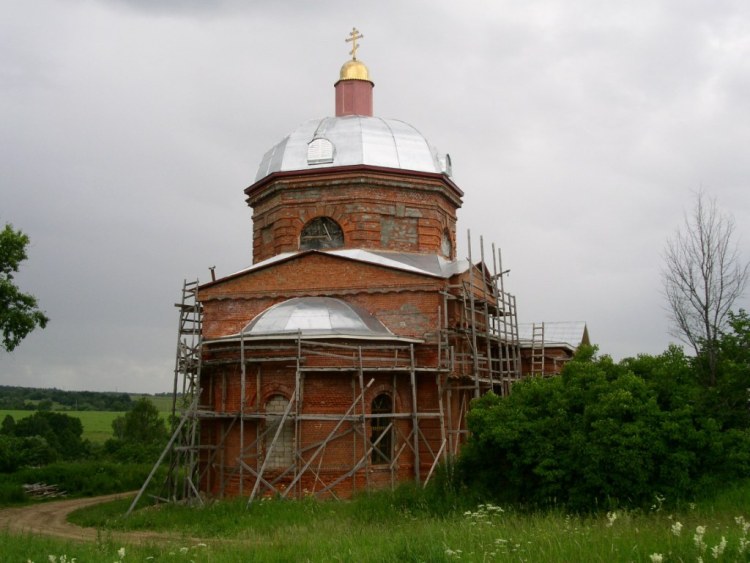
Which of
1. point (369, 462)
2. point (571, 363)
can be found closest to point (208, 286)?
point (369, 462)

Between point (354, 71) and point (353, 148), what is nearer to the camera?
point (353, 148)

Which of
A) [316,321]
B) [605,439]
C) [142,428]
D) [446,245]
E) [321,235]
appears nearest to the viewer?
[605,439]

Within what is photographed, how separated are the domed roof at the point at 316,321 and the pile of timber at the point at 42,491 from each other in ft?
27.9

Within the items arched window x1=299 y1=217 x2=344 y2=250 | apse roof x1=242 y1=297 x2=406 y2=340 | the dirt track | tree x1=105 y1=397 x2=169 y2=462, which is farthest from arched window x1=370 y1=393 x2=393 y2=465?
tree x1=105 y1=397 x2=169 y2=462

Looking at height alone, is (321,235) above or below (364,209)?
below

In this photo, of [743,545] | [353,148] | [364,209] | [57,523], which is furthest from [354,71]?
[743,545]

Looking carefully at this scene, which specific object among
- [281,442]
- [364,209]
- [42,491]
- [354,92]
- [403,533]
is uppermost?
[354,92]

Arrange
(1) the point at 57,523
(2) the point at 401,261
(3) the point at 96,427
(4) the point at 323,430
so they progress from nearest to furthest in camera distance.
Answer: (1) the point at 57,523
(4) the point at 323,430
(2) the point at 401,261
(3) the point at 96,427

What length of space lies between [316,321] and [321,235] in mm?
4285

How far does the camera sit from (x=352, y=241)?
20.3 m

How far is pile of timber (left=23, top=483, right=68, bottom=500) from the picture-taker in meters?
21.1

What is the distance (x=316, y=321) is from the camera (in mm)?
17109

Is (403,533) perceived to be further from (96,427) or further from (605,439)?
(96,427)

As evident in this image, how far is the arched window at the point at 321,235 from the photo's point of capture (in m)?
20.7
